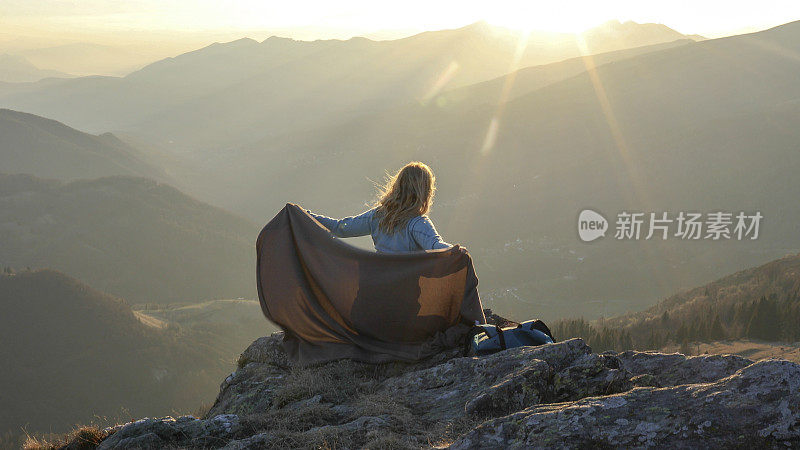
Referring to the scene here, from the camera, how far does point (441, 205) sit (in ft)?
301

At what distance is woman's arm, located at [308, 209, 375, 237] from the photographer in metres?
6.24

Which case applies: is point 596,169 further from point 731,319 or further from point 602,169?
point 731,319

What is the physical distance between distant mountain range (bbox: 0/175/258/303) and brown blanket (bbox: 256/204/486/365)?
280 feet

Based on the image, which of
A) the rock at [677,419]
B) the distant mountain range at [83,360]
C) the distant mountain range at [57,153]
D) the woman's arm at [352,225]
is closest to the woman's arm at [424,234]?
the woman's arm at [352,225]

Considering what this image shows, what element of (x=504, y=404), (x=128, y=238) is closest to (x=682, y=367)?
(x=504, y=404)

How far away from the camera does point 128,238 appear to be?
94.1 meters

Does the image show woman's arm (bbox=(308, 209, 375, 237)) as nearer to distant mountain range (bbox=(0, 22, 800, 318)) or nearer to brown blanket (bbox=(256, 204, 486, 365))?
brown blanket (bbox=(256, 204, 486, 365))

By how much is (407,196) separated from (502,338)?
66.8 inches

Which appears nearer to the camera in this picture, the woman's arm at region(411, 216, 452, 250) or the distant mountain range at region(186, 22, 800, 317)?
the woman's arm at region(411, 216, 452, 250)

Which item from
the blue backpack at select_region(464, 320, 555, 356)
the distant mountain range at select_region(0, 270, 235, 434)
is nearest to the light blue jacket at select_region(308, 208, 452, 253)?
the blue backpack at select_region(464, 320, 555, 356)

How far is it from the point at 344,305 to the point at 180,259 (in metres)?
95.3

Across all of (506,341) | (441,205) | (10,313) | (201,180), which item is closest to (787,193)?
(441,205)

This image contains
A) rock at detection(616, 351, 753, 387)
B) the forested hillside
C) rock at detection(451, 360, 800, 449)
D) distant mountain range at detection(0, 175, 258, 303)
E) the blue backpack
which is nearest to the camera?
rock at detection(451, 360, 800, 449)

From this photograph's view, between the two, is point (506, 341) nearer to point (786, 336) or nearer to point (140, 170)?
point (786, 336)
